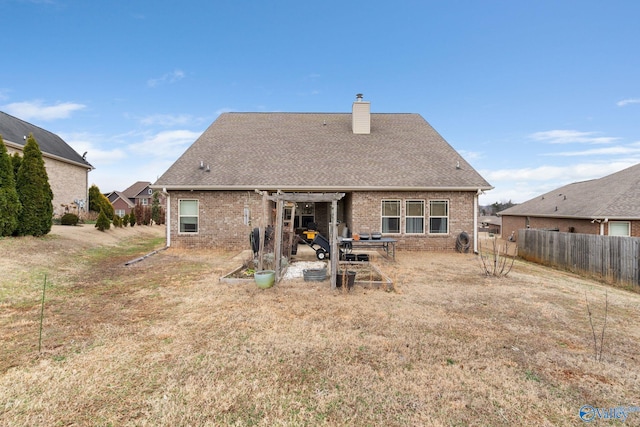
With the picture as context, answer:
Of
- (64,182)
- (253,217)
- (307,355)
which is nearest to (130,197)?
(64,182)

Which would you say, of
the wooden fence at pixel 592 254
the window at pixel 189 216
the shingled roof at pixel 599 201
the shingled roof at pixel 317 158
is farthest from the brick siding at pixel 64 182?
the shingled roof at pixel 599 201

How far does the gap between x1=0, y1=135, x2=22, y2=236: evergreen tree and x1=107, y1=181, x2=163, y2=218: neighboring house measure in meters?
37.1

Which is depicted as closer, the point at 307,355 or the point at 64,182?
the point at 307,355

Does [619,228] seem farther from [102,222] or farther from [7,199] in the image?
[102,222]

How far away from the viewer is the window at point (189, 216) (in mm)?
12719

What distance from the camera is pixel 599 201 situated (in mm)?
15891

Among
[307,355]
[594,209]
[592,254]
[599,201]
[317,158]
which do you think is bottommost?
[307,355]

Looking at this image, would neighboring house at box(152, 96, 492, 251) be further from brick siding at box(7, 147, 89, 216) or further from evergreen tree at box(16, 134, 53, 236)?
brick siding at box(7, 147, 89, 216)

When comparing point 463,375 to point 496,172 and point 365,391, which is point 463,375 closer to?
point 365,391

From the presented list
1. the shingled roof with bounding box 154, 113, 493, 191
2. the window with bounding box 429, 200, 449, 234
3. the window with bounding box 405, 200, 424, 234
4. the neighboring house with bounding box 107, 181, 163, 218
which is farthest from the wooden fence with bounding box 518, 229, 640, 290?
the neighboring house with bounding box 107, 181, 163, 218

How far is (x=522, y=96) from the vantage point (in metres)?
18.1

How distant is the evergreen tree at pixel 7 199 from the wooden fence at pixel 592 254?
2122 cm

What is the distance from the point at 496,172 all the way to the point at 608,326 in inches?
1592

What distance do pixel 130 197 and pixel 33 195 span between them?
44596 mm
